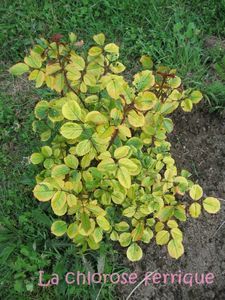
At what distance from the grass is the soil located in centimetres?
13

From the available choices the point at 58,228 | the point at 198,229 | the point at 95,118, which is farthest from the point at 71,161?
the point at 198,229

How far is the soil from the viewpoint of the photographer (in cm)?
205

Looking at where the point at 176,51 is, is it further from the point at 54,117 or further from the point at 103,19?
the point at 54,117

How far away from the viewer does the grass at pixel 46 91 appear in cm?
204

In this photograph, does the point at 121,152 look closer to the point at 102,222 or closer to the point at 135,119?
the point at 135,119

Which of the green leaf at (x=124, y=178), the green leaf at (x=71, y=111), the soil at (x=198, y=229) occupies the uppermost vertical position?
the green leaf at (x=71, y=111)

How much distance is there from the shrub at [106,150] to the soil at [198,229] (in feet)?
1.19

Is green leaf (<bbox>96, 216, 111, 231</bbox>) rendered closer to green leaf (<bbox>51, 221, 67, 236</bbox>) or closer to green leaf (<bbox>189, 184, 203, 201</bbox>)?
green leaf (<bbox>51, 221, 67, 236</bbox>)

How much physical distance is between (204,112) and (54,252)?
1108 mm

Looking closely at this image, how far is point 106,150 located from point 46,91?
97cm

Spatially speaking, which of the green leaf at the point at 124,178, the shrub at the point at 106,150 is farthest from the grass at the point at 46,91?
the green leaf at the point at 124,178

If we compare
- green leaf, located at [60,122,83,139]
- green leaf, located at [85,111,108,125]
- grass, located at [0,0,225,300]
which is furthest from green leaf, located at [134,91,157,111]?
grass, located at [0,0,225,300]

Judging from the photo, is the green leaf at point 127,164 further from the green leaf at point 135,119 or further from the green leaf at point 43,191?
the green leaf at point 43,191

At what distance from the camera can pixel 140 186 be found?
5.87 ft
